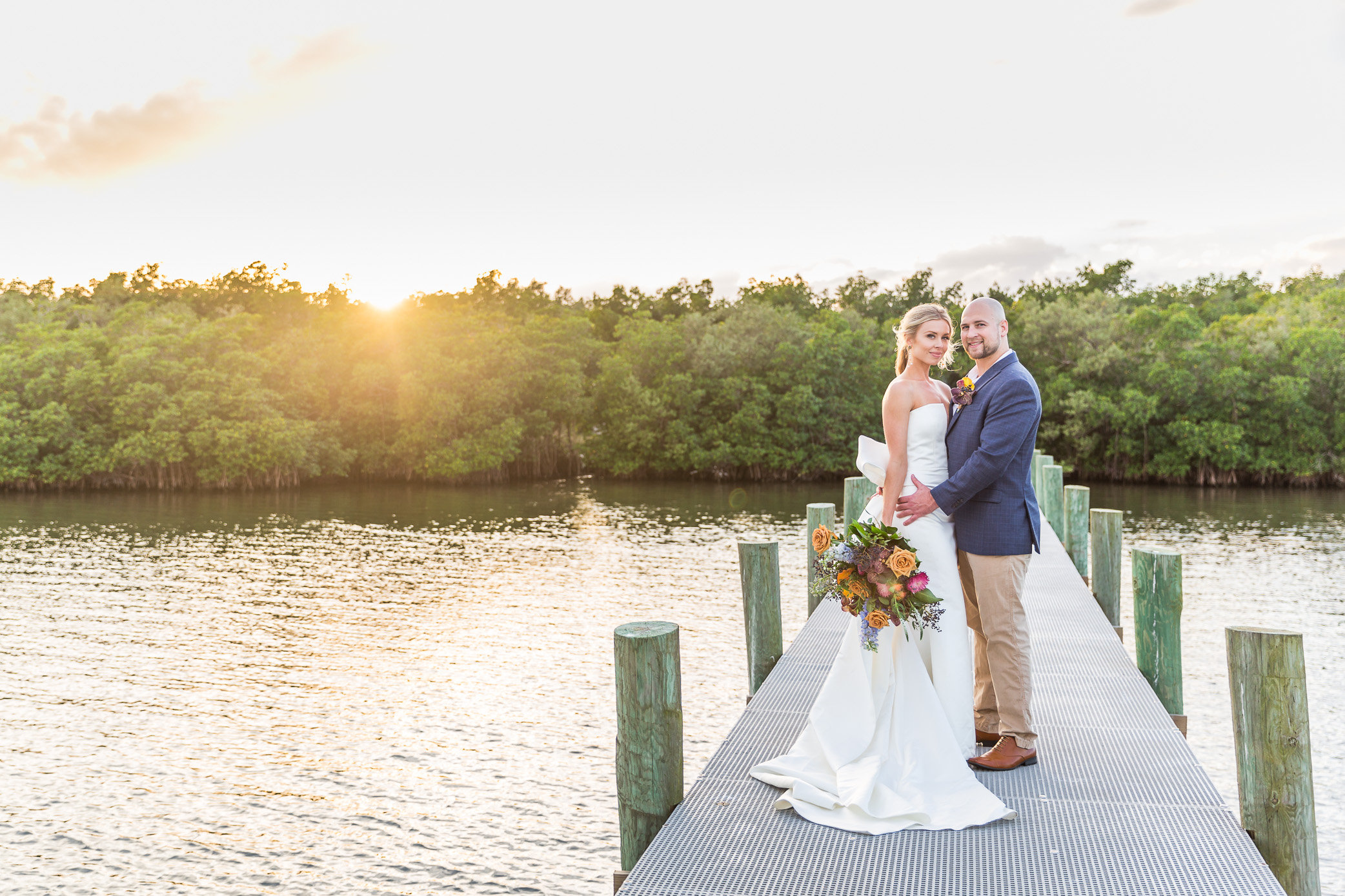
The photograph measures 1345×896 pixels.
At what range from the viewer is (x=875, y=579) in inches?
167

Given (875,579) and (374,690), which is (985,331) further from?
(374,690)

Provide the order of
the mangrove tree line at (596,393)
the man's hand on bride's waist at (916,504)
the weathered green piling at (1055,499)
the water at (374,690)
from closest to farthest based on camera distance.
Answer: the man's hand on bride's waist at (916,504) → the water at (374,690) → the weathered green piling at (1055,499) → the mangrove tree line at (596,393)

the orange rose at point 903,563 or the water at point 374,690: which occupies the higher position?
the orange rose at point 903,563

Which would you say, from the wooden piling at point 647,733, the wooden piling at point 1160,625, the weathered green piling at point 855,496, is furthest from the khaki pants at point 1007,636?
the weathered green piling at point 855,496

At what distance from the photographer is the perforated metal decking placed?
3334 mm

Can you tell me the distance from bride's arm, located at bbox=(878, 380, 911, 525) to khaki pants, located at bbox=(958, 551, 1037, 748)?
51 centimetres

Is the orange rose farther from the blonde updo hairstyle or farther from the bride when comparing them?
the blonde updo hairstyle

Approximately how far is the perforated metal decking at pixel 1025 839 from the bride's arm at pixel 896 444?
1419 millimetres

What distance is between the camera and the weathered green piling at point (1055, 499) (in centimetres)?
1551

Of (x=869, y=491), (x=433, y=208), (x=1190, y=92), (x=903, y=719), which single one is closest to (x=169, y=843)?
(x=903, y=719)

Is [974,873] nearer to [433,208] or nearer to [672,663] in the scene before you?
[672,663]

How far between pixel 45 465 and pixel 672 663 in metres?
45.4

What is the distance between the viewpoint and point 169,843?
7.59m

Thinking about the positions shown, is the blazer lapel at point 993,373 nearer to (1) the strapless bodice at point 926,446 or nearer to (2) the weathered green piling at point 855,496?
(1) the strapless bodice at point 926,446
